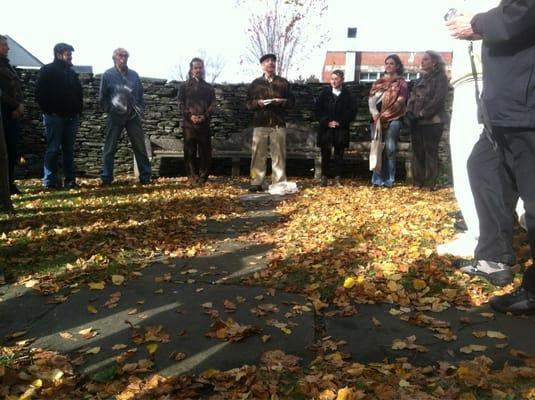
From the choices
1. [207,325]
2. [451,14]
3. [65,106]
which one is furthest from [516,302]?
[65,106]

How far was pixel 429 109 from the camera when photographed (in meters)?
6.90

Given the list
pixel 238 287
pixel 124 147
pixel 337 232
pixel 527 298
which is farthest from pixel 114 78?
pixel 527 298

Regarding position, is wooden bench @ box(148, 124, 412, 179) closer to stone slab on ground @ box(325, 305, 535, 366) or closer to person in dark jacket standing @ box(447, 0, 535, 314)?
person in dark jacket standing @ box(447, 0, 535, 314)

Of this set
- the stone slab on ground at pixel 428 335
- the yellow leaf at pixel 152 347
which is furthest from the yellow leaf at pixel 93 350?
the stone slab on ground at pixel 428 335

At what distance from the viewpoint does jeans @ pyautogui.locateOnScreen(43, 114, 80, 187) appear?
7418mm

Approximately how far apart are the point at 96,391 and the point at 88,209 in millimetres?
4158

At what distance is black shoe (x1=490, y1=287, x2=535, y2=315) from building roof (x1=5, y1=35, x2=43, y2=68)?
4284cm

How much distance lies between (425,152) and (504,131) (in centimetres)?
467

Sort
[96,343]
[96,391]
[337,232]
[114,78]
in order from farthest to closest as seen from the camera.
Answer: [114,78] → [337,232] → [96,343] → [96,391]

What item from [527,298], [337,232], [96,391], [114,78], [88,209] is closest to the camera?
[96,391]

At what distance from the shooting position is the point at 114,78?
776cm

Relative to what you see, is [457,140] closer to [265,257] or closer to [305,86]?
[265,257]

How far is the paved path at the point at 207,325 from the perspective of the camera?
237 centimetres

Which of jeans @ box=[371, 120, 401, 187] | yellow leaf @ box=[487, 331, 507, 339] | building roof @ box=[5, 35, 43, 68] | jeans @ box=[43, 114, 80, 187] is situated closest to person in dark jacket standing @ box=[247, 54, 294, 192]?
jeans @ box=[371, 120, 401, 187]
